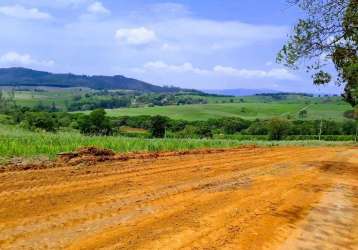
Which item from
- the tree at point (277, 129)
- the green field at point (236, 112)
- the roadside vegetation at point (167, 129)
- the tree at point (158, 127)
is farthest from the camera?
the green field at point (236, 112)

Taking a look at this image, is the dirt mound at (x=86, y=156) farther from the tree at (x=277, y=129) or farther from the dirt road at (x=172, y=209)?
the tree at (x=277, y=129)

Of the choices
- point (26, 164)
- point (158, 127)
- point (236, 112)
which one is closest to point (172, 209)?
point (26, 164)

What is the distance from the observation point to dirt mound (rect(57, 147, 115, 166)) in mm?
16594

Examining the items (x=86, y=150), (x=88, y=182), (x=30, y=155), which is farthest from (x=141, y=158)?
(x=88, y=182)

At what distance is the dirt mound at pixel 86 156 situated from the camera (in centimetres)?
1659

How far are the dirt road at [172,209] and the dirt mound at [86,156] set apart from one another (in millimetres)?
811

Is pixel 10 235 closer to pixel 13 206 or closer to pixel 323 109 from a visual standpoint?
pixel 13 206

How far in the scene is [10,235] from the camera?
24.2ft

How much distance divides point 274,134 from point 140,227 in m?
95.8

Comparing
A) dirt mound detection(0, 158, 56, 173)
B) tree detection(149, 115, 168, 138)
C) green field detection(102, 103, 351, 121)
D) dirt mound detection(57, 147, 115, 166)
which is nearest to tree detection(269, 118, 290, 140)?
tree detection(149, 115, 168, 138)

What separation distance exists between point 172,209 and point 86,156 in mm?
8492

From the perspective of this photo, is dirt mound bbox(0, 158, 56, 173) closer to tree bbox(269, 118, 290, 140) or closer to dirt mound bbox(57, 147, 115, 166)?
dirt mound bbox(57, 147, 115, 166)

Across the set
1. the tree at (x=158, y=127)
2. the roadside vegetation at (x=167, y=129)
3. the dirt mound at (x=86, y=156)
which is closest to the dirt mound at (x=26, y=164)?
the dirt mound at (x=86, y=156)

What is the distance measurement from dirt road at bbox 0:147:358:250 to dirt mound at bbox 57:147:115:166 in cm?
81
